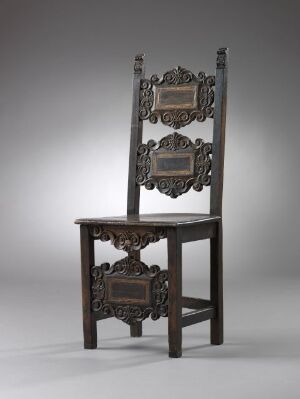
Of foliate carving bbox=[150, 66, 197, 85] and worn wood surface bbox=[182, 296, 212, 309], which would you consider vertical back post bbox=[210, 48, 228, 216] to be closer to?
foliate carving bbox=[150, 66, 197, 85]

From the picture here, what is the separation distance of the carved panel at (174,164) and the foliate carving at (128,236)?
45 cm

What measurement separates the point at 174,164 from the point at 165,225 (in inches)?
23.9

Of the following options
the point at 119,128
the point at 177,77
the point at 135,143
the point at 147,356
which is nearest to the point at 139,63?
the point at 177,77

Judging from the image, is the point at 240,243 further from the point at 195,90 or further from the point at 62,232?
the point at 195,90

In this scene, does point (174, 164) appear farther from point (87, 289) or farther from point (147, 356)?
point (147, 356)

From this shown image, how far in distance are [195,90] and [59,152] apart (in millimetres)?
2919

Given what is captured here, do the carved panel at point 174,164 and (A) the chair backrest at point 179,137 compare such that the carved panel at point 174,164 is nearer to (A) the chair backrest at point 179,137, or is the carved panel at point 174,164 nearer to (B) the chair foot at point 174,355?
(A) the chair backrest at point 179,137

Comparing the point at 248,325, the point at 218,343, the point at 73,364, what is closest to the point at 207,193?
the point at 248,325

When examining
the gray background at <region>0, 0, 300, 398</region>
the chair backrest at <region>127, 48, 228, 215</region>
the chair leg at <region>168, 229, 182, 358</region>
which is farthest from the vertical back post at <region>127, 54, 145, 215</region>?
the gray background at <region>0, 0, 300, 398</region>

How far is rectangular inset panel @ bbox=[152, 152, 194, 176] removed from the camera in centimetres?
444

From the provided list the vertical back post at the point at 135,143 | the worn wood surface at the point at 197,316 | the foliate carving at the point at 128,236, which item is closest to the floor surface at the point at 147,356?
the worn wood surface at the point at 197,316

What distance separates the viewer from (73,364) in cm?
390

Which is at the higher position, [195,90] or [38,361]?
[195,90]

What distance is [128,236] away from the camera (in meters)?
4.09
